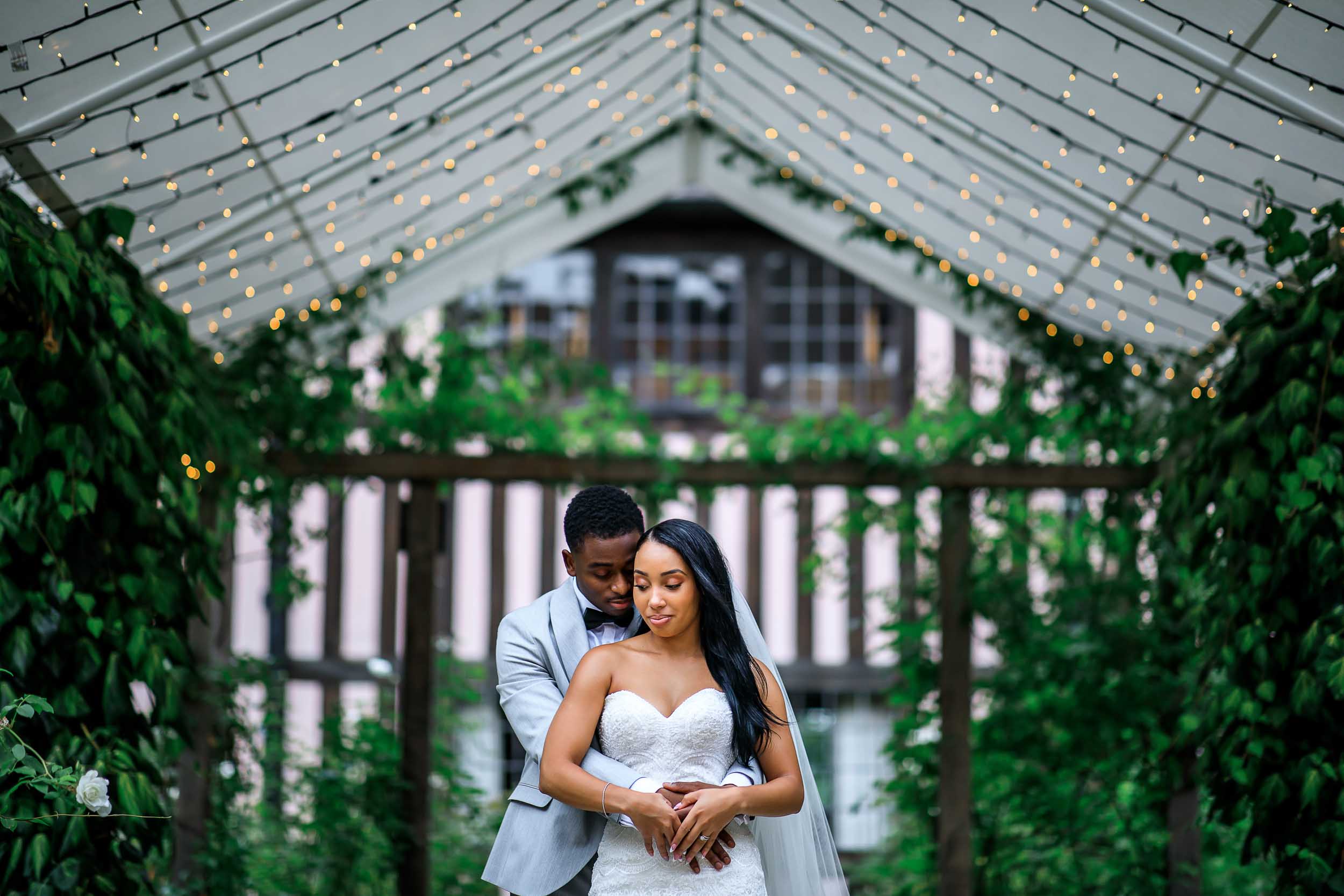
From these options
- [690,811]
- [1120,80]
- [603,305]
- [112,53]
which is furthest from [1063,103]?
[603,305]

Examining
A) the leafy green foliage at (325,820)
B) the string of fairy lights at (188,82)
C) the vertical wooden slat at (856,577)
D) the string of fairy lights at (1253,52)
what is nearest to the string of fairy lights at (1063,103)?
the string of fairy lights at (1253,52)

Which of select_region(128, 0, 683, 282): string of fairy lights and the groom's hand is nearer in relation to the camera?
the groom's hand

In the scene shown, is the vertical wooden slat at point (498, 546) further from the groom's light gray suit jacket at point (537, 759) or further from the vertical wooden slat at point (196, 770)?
the groom's light gray suit jacket at point (537, 759)

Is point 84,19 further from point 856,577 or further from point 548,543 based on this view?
point 548,543

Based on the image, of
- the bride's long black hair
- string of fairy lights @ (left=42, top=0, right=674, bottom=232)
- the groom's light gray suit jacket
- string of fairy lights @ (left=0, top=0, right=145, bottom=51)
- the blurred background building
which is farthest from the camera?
the blurred background building

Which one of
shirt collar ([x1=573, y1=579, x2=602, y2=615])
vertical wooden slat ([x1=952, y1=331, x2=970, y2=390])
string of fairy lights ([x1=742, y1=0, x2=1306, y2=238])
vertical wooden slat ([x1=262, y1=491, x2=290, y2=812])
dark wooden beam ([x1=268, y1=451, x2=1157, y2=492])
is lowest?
vertical wooden slat ([x1=262, y1=491, x2=290, y2=812])

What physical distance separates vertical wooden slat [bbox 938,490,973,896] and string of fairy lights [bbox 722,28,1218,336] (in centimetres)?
107

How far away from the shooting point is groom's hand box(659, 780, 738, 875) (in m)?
2.41

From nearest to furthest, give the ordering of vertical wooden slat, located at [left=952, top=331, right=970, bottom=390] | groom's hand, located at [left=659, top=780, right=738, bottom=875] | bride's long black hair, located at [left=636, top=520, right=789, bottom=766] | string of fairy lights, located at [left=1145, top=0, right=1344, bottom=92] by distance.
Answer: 1. groom's hand, located at [left=659, top=780, right=738, bottom=875]
2. bride's long black hair, located at [left=636, top=520, right=789, bottom=766]
3. string of fairy lights, located at [left=1145, top=0, right=1344, bottom=92]
4. vertical wooden slat, located at [left=952, top=331, right=970, bottom=390]

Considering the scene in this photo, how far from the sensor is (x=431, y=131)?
14.2 feet

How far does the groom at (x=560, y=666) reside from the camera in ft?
8.64

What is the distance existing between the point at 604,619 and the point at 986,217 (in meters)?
2.71

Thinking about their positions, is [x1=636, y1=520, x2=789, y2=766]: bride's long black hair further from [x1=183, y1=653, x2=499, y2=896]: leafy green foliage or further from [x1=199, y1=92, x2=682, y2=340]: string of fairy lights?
[x1=183, y1=653, x2=499, y2=896]: leafy green foliage

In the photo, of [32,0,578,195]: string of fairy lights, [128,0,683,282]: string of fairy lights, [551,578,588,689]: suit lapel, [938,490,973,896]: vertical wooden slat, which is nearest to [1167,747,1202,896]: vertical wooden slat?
[938,490,973,896]: vertical wooden slat
